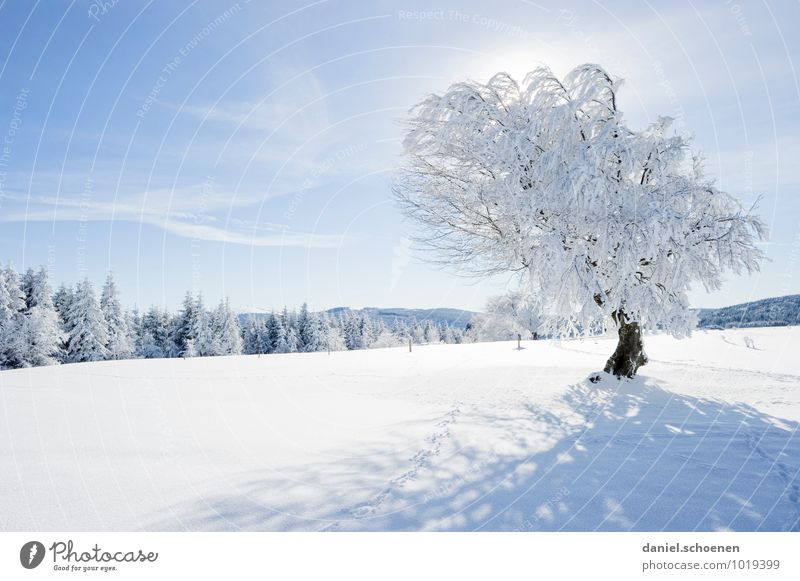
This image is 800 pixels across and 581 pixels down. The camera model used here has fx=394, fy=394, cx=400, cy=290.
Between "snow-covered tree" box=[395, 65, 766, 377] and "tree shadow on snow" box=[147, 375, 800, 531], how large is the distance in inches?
139

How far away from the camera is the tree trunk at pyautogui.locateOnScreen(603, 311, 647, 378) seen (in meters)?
10.9

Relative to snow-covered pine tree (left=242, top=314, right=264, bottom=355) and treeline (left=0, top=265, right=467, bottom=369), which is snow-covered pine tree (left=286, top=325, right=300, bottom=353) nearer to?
treeline (left=0, top=265, right=467, bottom=369)

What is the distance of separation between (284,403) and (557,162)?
27.3ft

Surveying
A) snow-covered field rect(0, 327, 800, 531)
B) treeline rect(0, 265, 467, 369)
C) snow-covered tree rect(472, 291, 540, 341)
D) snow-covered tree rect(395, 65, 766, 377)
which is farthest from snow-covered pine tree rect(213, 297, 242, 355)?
snow-covered tree rect(395, 65, 766, 377)

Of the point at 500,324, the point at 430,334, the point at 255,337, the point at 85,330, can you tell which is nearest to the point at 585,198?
the point at 85,330

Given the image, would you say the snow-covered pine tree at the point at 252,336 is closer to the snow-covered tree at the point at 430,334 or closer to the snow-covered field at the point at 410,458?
the snow-covered tree at the point at 430,334

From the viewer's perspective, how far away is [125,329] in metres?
48.0

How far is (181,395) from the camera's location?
10.2m

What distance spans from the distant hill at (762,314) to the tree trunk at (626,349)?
1663 mm

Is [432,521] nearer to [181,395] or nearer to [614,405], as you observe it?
[614,405]

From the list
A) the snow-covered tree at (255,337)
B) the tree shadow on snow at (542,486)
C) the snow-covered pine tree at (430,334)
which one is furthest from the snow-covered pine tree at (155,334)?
the snow-covered pine tree at (430,334)

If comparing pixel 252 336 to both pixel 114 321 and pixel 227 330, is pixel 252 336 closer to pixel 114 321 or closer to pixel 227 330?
pixel 227 330

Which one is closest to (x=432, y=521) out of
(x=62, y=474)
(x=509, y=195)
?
(x=62, y=474)

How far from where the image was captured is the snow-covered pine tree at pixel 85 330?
41.1m
